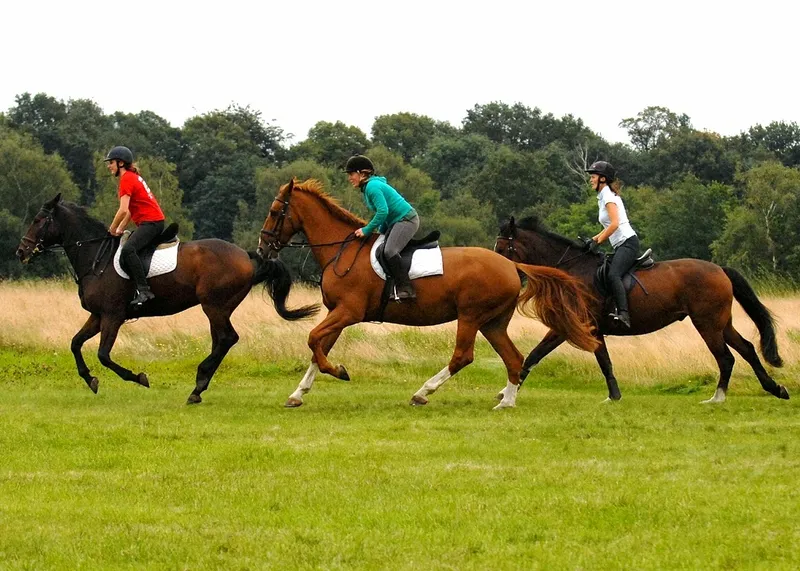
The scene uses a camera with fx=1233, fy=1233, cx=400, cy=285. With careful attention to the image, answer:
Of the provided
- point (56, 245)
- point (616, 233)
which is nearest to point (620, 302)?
point (616, 233)

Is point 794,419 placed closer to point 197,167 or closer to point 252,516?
point 252,516

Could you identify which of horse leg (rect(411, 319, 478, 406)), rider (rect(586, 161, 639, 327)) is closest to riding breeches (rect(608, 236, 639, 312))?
rider (rect(586, 161, 639, 327))

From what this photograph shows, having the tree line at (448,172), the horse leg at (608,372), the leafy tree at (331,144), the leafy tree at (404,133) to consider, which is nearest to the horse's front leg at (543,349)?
the horse leg at (608,372)

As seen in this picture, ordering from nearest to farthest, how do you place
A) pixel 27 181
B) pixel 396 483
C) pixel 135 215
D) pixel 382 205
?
pixel 396 483 < pixel 382 205 < pixel 135 215 < pixel 27 181

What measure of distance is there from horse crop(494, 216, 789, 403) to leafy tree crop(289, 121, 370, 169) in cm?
6164

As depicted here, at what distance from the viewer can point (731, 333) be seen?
1487 cm

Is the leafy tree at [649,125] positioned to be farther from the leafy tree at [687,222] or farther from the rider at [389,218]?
the rider at [389,218]

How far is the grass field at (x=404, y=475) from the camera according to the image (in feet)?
22.5

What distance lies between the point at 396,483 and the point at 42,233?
806 centimetres

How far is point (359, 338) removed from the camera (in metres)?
21.3

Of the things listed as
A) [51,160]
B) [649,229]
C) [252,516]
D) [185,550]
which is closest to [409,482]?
[252,516]

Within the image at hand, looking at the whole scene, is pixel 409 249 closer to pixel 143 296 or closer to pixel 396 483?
pixel 143 296

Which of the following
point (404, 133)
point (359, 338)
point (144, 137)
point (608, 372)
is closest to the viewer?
point (608, 372)

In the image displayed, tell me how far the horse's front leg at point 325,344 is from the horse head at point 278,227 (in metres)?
1.09
